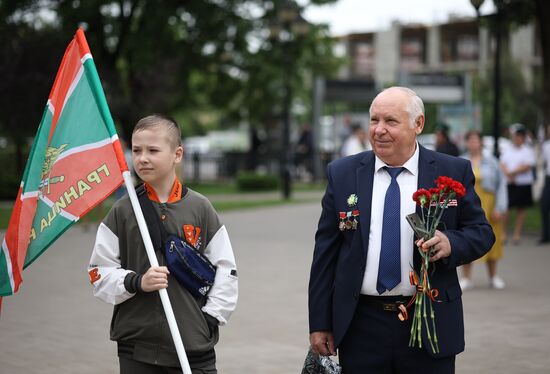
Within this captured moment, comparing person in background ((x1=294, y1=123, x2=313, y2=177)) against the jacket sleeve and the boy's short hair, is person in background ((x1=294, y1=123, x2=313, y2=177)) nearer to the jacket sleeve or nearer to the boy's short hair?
the boy's short hair

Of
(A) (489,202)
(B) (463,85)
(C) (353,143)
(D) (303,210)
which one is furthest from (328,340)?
(B) (463,85)

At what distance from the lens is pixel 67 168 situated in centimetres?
423

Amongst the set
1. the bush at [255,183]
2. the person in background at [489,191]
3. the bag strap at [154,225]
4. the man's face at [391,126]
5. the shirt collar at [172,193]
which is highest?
the man's face at [391,126]

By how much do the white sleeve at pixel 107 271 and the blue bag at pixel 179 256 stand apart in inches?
7.2

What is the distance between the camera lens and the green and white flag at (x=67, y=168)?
13.8 feet

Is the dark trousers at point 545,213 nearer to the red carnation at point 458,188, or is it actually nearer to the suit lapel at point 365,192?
the suit lapel at point 365,192

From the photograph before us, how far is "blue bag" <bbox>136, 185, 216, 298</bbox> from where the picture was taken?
399 centimetres

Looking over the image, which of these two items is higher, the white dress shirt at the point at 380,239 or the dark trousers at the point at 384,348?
the white dress shirt at the point at 380,239

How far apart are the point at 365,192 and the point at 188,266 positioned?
31.9 inches

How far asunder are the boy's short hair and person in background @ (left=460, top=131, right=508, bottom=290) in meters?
7.11

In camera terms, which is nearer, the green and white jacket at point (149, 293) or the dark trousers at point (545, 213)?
the green and white jacket at point (149, 293)

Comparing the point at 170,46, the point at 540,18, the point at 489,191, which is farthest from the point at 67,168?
the point at 170,46

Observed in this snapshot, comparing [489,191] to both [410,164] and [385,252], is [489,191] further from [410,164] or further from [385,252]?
[385,252]

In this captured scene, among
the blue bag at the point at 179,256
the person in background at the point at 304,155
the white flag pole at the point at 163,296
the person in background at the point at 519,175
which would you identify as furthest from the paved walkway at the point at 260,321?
the person in background at the point at 304,155
